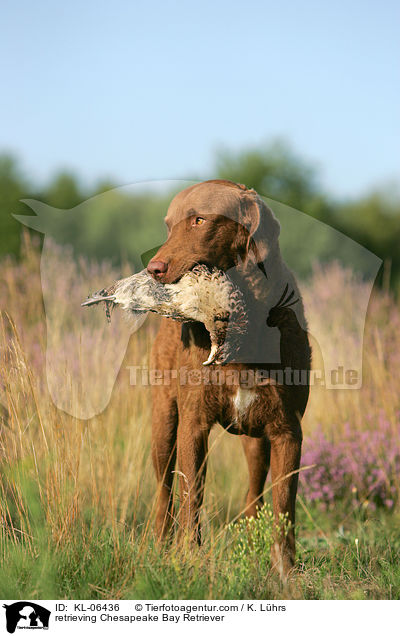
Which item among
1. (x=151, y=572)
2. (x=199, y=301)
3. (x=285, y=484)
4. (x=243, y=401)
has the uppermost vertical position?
(x=199, y=301)

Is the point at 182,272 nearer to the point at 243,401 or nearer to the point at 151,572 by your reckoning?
the point at 243,401

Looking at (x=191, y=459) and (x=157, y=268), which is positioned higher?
(x=157, y=268)

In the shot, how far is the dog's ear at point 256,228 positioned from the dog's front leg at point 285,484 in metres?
0.83

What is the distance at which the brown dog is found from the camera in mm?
3027

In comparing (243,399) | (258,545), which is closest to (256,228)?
(243,399)

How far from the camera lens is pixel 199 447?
320cm

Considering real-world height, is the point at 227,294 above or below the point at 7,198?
below

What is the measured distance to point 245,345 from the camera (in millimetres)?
3086

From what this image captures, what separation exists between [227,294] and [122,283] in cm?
50

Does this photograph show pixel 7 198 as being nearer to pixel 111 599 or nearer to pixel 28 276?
pixel 28 276

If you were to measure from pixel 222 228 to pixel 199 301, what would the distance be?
0.36 metres
